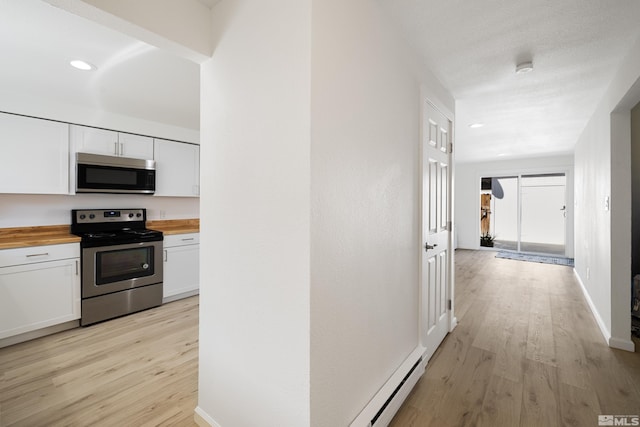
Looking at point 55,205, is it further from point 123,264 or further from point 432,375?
point 432,375

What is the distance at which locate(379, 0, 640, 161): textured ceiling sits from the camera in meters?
→ 1.59

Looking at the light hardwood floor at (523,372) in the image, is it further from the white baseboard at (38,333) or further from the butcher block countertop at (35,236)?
the butcher block countertop at (35,236)

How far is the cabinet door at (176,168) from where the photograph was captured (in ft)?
12.6

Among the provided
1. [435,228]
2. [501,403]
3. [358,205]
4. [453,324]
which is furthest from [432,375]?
[358,205]

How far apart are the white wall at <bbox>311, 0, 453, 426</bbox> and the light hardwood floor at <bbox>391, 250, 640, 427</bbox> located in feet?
1.33

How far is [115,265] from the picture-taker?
3148mm

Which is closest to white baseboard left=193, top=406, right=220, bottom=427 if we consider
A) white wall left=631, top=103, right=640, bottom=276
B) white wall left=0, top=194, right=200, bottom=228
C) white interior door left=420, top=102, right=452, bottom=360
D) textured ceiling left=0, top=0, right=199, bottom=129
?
white interior door left=420, top=102, right=452, bottom=360

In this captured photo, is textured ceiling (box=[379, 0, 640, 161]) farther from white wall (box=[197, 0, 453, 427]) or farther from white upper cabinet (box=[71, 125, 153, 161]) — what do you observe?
white upper cabinet (box=[71, 125, 153, 161])

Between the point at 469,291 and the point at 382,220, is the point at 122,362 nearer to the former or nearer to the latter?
the point at 382,220

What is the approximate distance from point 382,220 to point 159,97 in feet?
8.64

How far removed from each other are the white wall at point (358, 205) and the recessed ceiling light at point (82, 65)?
2117 millimetres

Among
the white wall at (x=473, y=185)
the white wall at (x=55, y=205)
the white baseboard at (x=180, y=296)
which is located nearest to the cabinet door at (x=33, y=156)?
the white wall at (x=55, y=205)

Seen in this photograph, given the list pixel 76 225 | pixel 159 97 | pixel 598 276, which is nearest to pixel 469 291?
pixel 598 276

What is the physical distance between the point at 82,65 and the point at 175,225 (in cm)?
255
